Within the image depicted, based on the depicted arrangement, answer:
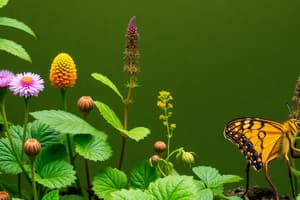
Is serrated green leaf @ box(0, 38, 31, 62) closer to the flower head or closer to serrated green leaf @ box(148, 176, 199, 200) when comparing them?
the flower head

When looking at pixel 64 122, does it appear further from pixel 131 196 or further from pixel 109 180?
pixel 131 196

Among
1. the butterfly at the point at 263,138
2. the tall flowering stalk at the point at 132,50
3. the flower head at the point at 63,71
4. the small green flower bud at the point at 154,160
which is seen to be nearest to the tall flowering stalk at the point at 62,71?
the flower head at the point at 63,71

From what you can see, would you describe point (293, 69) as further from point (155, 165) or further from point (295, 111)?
point (155, 165)

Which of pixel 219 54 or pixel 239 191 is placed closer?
pixel 239 191

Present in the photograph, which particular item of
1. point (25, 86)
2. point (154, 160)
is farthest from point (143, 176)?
point (25, 86)

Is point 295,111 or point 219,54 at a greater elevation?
point 219,54

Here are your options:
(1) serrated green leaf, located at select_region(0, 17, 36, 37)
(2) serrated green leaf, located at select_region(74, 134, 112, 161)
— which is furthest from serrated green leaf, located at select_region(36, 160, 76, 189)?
(1) serrated green leaf, located at select_region(0, 17, 36, 37)

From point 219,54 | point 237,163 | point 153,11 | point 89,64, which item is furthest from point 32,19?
point 237,163
